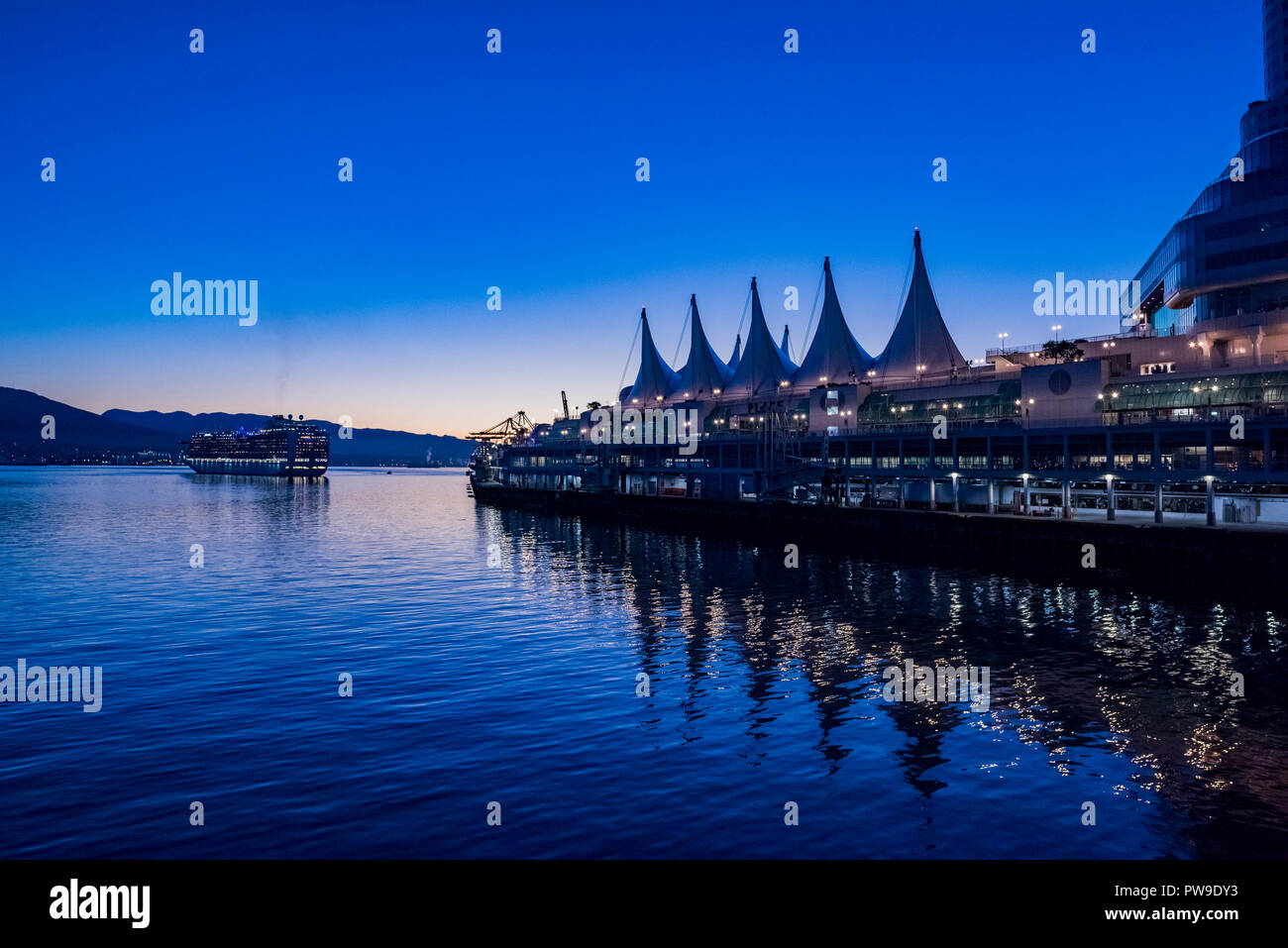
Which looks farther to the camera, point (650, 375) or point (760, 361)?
point (650, 375)

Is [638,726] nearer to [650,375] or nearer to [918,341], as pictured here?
[918,341]

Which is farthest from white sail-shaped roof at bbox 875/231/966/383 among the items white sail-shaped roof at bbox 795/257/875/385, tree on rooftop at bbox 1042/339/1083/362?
tree on rooftop at bbox 1042/339/1083/362

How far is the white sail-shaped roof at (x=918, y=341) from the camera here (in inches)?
3652

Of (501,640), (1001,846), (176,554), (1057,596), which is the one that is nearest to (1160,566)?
(1057,596)

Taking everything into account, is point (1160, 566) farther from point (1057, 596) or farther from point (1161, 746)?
point (1161, 746)

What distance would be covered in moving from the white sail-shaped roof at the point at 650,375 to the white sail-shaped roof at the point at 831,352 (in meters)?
40.6

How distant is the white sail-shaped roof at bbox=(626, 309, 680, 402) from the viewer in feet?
489

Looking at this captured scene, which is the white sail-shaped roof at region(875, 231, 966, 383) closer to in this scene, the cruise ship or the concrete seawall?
the cruise ship

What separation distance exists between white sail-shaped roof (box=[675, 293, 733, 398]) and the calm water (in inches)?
3649

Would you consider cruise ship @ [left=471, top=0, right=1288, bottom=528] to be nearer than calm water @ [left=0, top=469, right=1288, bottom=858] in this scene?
No

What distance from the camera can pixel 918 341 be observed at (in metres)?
93.6

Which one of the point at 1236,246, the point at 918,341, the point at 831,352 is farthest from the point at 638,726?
the point at 831,352

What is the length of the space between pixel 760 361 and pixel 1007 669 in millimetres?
97362

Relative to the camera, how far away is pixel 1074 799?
637 inches
